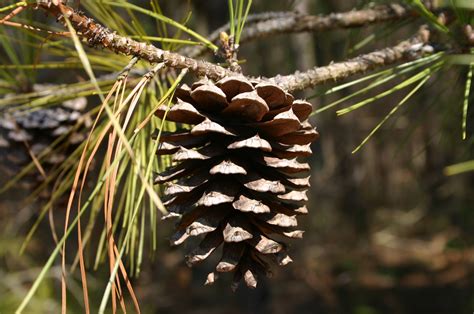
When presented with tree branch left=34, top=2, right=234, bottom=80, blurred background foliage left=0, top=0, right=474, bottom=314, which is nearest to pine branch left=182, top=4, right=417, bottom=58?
tree branch left=34, top=2, right=234, bottom=80

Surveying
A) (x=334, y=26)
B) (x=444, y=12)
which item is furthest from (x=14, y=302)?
(x=444, y=12)

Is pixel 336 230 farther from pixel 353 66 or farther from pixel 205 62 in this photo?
pixel 205 62

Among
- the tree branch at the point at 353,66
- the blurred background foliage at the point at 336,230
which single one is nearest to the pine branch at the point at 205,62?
the tree branch at the point at 353,66

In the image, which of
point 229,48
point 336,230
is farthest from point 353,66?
point 336,230

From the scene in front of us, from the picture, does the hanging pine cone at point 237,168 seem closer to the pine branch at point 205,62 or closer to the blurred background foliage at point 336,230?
the pine branch at point 205,62

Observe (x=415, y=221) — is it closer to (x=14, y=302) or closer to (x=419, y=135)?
(x=419, y=135)

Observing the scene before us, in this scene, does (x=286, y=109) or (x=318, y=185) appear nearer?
(x=286, y=109)

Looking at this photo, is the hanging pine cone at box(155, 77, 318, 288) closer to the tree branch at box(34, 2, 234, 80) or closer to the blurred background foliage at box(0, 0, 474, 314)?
the tree branch at box(34, 2, 234, 80)
